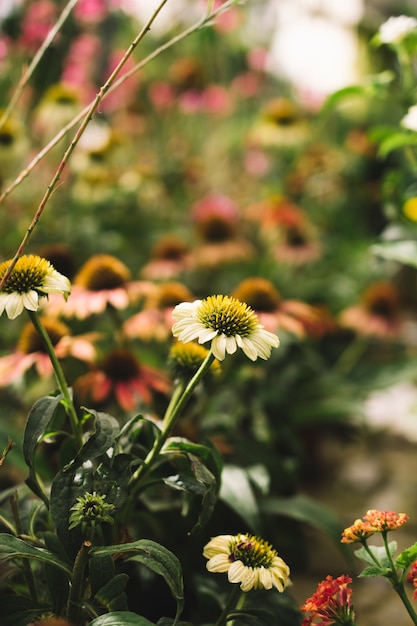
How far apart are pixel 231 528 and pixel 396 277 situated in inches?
60.9

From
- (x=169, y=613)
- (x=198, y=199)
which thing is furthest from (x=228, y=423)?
(x=198, y=199)

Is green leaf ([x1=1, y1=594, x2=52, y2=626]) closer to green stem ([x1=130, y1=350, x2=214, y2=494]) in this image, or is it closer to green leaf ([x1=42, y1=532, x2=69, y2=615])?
green leaf ([x1=42, y1=532, x2=69, y2=615])

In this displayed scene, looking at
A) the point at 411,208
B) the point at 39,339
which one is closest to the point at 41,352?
the point at 39,339

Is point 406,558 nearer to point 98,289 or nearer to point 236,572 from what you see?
point 236,572

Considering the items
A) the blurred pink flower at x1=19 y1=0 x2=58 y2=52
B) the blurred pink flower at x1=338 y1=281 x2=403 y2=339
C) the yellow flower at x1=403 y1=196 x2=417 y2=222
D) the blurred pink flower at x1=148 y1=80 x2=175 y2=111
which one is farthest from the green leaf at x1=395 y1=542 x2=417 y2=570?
the blurred pink flower at x1=148 y1=80 x2=175 y2=111

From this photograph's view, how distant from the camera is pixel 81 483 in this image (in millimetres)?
533

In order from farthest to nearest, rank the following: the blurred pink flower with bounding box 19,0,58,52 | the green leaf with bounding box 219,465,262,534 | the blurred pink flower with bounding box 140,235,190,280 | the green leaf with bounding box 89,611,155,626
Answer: the blurred pink flower with bounding box 19,0,58,52 → the blurred pink flower with bounding box 140,235,190,280 → the green leaf with bounding box 219,465,262,534 → the green leaf with bounding box 89,611,155,626

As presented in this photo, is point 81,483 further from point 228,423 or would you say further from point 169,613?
point 228,423

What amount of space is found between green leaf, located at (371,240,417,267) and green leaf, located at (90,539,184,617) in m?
0.58

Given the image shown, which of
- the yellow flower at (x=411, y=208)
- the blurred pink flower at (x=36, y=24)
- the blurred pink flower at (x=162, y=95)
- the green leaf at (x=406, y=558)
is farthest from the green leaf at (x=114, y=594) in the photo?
the blurred pink flower at (x=162, y=95)

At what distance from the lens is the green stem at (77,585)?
509mm

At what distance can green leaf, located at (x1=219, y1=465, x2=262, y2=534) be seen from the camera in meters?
0.74

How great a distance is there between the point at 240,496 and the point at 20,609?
32 cm

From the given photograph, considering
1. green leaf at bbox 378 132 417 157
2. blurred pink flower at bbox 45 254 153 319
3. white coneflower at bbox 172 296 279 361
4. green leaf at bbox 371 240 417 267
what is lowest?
white coneflower at bbox 172 296 279 361
